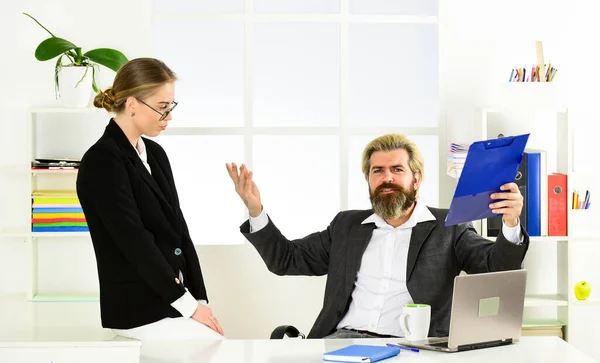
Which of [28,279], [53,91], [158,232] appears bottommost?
[28,279]

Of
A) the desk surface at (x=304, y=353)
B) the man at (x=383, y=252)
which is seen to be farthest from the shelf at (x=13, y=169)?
the desk surface at (x=304, y=353)

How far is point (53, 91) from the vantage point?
4332 millimetres

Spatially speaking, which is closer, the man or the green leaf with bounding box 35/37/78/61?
the man

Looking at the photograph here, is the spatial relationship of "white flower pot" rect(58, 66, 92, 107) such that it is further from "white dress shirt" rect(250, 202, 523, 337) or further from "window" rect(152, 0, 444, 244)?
"white dress shirt" rect(250, 202, 523, 337)

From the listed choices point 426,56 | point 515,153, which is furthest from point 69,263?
point 515,153

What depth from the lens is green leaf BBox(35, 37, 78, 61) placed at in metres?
3.91

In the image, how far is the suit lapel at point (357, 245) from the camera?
3441 millimetres

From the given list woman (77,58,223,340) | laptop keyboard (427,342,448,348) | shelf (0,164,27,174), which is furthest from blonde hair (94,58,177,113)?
laptop keyboard (427,342,448,348)

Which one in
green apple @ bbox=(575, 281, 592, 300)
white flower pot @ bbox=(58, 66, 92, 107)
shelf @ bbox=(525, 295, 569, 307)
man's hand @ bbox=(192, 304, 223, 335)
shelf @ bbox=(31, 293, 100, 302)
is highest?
white flower pot @ bbox=(58, 66, 92, 107)

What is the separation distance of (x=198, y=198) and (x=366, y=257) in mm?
1365

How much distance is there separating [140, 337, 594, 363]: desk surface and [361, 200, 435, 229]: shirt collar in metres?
0.85

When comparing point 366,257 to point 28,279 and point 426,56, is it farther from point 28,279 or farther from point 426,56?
point 28,279

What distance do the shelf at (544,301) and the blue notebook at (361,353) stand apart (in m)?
1.79

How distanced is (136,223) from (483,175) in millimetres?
1240
